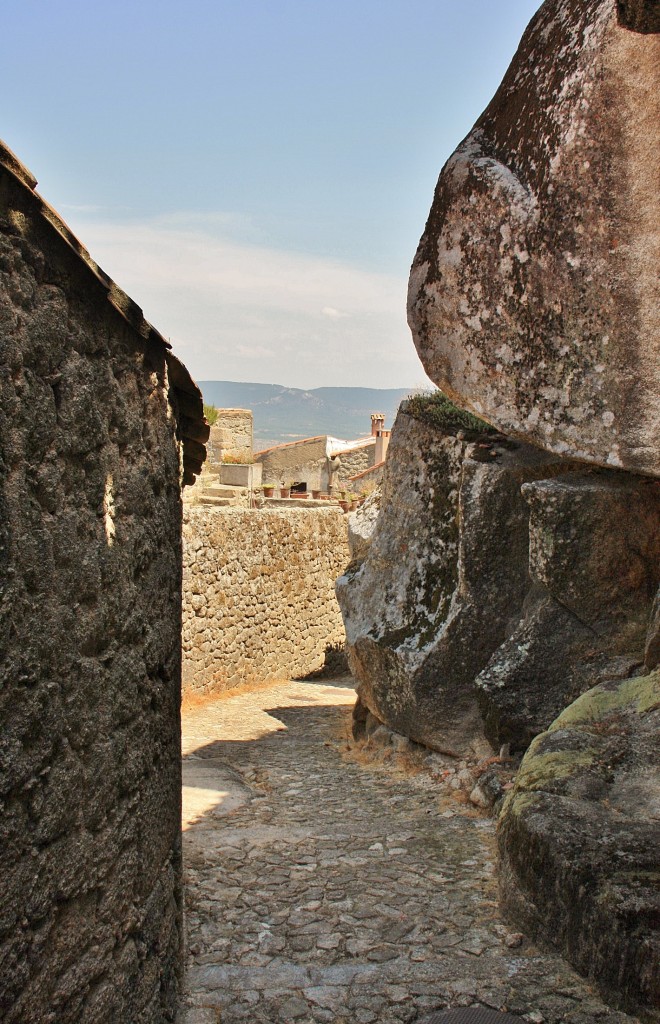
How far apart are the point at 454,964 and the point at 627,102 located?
19.0 ft

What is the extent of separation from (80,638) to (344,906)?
10.8 feet

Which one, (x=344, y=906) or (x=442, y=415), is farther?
(x=442, y=415)

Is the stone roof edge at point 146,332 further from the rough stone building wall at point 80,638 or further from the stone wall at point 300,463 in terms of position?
the stone wall at point 300,463

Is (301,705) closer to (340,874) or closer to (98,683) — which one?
(340,874)

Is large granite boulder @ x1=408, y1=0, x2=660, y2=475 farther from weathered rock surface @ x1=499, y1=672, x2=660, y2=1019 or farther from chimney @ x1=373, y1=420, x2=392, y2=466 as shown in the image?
chimney @ x1=373, y1=420, x2=392, y2=466

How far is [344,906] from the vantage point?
5.90m

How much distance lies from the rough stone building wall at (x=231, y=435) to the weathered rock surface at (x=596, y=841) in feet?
99.3

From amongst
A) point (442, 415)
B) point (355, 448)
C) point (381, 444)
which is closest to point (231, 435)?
point (355, 448)

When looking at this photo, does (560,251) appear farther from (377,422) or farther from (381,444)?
(377,422)

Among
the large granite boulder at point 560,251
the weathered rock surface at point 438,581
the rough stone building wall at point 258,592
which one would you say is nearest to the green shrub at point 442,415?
the weathered rock surface at point 438,581

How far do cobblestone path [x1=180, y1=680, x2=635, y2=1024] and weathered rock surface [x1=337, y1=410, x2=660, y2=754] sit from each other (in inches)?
33.9

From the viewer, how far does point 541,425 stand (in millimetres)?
7457

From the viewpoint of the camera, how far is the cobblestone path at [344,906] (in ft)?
15.5

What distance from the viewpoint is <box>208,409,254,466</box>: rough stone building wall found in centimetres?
3672
